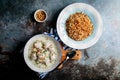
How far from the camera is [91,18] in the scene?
12.2 feet

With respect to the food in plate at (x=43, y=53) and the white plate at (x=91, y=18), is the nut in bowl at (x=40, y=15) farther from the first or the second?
the food in plate at (x=43, y=53)

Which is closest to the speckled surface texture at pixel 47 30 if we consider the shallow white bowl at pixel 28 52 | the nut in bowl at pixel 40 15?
the nut in bowl at pixel 40 15

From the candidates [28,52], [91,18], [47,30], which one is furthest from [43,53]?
[91,18]

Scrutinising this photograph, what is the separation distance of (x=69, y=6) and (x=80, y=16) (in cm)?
20

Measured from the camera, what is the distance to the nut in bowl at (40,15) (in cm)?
373

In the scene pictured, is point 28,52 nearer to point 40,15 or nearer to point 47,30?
point 47,30

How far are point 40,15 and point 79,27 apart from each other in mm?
552

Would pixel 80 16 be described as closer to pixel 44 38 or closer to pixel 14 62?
pixel 44 38

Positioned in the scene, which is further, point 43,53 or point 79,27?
point 79,27

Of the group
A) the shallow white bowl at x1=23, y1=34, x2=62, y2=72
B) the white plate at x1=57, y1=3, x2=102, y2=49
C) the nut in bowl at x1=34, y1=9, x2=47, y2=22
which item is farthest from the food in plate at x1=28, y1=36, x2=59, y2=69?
the nut in bowl at x1=34, y1=9, x2=47, y2=22

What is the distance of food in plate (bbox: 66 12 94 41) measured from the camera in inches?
142

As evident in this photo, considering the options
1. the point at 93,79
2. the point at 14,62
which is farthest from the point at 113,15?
the point at 14,62

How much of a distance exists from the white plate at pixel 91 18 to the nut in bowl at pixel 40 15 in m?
0.21

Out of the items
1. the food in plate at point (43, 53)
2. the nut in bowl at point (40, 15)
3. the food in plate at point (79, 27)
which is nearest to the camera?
the food in plate at point (43, 53)
